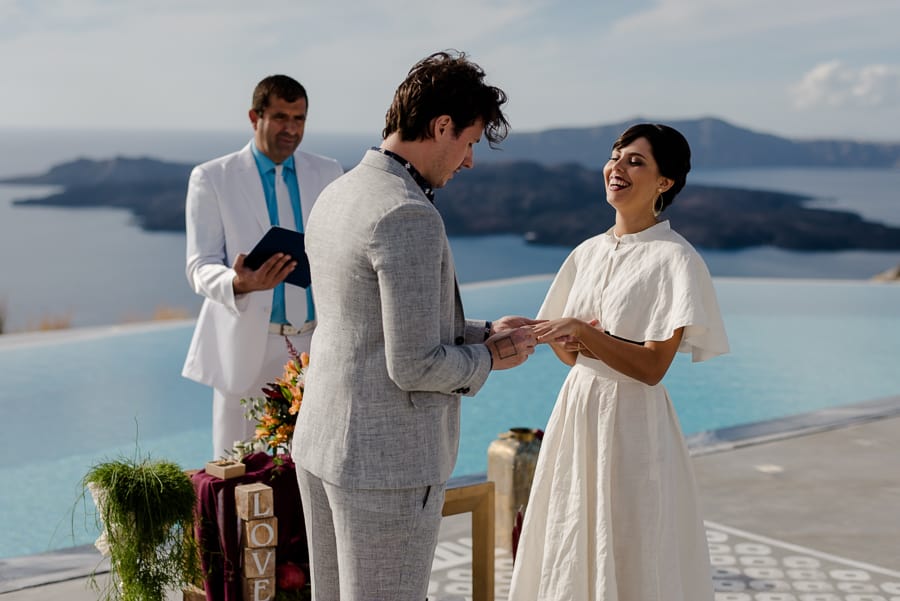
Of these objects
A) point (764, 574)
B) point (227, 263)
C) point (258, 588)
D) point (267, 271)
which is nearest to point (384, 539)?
point (258, 588)

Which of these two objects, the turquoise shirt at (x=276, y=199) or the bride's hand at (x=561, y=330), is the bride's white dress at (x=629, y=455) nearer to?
the bride's hand at (x=561, y=330)

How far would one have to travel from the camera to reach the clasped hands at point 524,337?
2.16 meters

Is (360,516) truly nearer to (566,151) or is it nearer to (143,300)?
(143,300)

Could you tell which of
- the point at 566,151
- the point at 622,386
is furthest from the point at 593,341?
the point at 566,151

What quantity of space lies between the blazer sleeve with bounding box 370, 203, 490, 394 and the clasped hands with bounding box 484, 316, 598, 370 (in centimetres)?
18

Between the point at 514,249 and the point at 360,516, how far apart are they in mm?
29674

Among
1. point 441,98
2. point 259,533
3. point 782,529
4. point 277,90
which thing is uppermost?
point 277,90

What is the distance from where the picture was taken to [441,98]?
2.03m

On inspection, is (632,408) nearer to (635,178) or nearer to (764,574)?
(635,178)

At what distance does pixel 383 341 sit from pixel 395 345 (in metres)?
0.07

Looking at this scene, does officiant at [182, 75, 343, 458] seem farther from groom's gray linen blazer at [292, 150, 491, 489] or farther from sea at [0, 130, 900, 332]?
sea at [0, 130, 900, 332]

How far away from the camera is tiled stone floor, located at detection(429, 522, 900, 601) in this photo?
394 centimetres

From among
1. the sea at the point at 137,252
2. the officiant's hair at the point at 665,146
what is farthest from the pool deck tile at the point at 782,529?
the sea at the point at 137,252

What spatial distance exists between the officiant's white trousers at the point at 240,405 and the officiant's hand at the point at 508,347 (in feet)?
5.19
